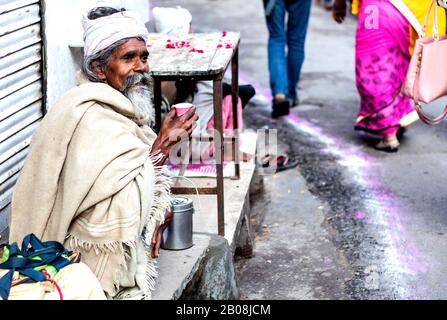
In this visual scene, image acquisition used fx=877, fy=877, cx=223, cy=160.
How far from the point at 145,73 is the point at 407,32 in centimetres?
314

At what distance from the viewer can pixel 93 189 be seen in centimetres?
327

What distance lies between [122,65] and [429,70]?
2.44 m

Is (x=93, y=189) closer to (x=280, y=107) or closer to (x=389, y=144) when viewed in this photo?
(x=389, y=144)

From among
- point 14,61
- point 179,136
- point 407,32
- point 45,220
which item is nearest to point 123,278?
point 45,220

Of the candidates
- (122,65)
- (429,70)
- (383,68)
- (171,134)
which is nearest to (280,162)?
(383,68)

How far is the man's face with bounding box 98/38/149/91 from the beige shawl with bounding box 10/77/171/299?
0.53ft

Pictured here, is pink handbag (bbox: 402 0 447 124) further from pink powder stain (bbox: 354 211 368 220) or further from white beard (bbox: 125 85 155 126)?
white beard (bbox: 125 85 155 126)

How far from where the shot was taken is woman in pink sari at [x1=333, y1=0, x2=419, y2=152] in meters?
6.38

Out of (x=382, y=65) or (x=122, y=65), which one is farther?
(x=382, y=65)

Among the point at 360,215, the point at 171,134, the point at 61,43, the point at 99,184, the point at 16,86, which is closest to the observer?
the point at 99,184

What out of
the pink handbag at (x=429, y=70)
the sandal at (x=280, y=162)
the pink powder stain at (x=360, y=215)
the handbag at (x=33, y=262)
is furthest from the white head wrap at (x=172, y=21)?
the handbag at (x=33, y=262)

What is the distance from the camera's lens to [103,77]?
3.62m
